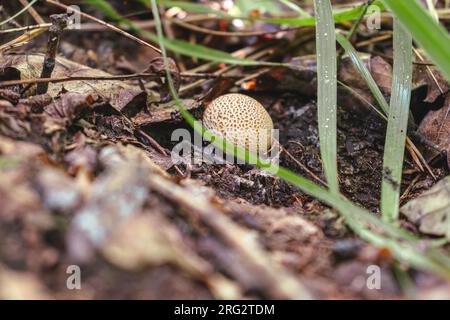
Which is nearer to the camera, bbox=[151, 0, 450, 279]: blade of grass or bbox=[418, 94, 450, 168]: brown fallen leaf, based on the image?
bbox=[151, 0, 450, 279]: blade of grass

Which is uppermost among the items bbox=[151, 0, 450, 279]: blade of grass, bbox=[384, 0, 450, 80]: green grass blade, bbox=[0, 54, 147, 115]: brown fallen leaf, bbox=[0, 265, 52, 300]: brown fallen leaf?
bbox=[0, 54, 147, 115]: brown fallen leaf

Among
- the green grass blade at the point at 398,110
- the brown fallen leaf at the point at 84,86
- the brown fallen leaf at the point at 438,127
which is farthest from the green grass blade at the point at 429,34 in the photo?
the brown fallen leaf at the point at 84,86

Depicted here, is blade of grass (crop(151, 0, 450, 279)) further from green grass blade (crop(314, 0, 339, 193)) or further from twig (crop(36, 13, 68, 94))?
twig (crop(36, 13, 68, 94))

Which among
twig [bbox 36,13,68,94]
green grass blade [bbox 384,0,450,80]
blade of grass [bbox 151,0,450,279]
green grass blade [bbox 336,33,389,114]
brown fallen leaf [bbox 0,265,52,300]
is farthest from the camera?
green grass blade [bbox 336,33,389,114]

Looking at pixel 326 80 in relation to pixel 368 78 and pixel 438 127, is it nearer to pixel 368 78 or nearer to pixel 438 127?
pixel 368 78

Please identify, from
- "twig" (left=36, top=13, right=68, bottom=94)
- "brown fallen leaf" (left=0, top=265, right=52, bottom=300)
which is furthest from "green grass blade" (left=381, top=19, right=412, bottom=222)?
"twig" (left=36, top=13, right=68, bottom=94)
